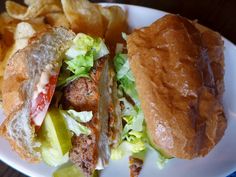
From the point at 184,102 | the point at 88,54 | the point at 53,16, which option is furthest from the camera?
the point at 53,16

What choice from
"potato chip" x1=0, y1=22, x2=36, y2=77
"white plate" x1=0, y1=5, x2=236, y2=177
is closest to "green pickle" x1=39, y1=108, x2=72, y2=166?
"white plate" x1=0, y1=5, x2=236, y2=177

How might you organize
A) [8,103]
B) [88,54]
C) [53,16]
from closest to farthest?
[8,103], [88,54], [53,16]

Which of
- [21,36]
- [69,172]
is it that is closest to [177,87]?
[69,172]

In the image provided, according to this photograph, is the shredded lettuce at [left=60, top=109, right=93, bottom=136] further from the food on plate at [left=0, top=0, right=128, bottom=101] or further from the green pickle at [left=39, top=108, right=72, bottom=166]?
the food on plate at [left=0, top=0, right=128, bottom=101]

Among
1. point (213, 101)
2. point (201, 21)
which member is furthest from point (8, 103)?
point (201, 21)

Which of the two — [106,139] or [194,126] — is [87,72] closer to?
[106,139]

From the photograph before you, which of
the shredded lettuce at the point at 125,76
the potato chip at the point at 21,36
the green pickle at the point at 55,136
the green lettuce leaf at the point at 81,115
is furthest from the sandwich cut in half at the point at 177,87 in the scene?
the potato chip at the point at 21,36

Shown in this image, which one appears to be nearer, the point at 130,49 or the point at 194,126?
the point at 194,126
